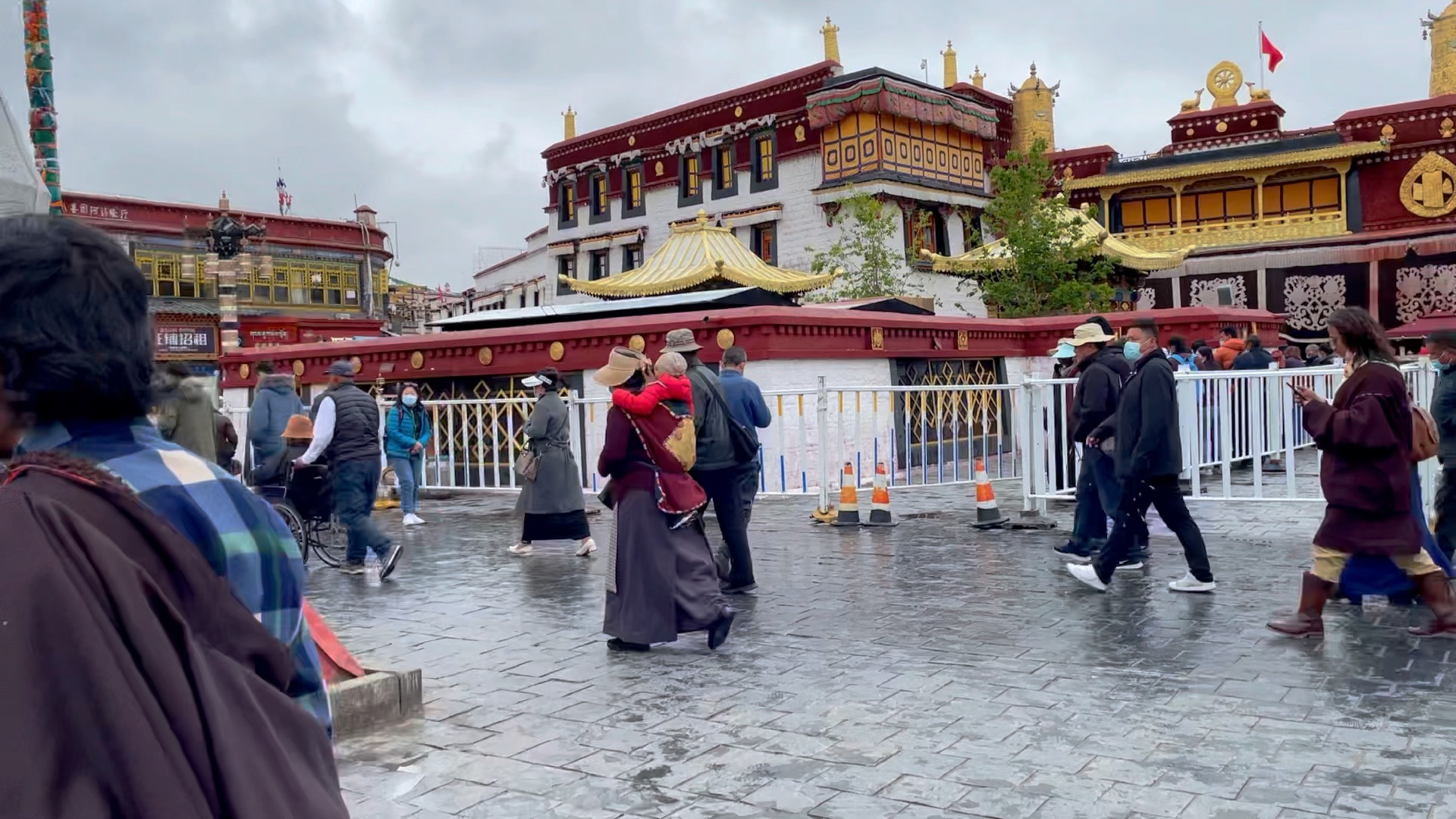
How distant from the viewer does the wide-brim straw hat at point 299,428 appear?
10.2m

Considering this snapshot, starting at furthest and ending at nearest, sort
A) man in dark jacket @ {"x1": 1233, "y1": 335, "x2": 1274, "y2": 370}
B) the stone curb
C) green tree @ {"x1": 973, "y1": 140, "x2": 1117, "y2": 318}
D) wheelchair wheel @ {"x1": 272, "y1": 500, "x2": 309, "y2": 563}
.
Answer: green tree @ {"x1": 973, "y1": 140, "x2": 1117, "y2": 318}, man in dark jacket @ {"x1": 1233, "y1": 335, "x2": 1274, "y2": 370}, wheelchair wheel @ {"x1": 272, "y1": 500, "x2": 309, "y2": 563}, the stone curb

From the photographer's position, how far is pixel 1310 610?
645 cm

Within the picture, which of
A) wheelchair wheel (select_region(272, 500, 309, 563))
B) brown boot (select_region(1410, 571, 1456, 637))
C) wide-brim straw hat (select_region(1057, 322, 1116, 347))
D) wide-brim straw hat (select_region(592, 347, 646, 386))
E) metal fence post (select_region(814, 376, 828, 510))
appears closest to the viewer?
brown boot (select_region(1410, 571, 1456, 637))

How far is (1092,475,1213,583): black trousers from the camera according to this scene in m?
7.76

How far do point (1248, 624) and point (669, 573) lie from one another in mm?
3485

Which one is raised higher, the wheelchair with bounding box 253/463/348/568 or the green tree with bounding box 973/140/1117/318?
the green tree with bounding box 973/140/1117/318

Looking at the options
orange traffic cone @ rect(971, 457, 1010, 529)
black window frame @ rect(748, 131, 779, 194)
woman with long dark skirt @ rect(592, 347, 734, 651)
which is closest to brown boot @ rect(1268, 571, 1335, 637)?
woman with long dark skirt @ rect(592, 347, 734, 651)

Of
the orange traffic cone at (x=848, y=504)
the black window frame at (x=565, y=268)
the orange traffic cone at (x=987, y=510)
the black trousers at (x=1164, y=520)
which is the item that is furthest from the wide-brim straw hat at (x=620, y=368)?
the black window frame at (x=565, y=268)

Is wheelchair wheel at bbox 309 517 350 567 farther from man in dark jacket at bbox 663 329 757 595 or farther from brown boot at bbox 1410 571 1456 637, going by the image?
brown boot at bbox 1410 571 1456 637

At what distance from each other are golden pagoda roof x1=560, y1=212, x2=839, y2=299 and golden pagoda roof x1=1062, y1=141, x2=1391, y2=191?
51.6 ft

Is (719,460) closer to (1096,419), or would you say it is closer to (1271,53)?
(1096,419)

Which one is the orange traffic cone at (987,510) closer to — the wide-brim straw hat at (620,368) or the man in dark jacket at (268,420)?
the wide-brim straw hat at (620,368)

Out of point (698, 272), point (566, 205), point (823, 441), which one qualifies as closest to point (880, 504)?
point (823, 441)

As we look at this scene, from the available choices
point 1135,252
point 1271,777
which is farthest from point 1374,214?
point 1271,777
